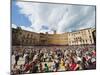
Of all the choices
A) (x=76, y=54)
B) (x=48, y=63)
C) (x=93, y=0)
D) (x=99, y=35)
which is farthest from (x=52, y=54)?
(x=93, y=0)

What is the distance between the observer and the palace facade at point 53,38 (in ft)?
7.41

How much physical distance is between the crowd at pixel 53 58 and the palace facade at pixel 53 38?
5 cm

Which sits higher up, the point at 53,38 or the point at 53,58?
the point at 53,38

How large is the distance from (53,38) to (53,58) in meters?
0.22

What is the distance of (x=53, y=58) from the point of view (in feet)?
7.79

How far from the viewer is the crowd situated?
2260 millimetres

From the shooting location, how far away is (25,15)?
228 centimetres

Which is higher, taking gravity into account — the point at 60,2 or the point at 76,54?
the point at 60,2

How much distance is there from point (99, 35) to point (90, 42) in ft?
0.50

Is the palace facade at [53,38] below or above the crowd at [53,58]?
above

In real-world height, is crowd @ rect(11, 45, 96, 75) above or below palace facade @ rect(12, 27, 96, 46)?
below

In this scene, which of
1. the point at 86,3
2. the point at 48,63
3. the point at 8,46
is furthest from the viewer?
the point at 86,3

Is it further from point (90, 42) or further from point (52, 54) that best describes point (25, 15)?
point (90, 42)

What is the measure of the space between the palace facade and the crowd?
54mm
